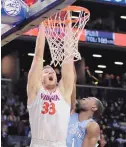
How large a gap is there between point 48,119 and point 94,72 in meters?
18.4

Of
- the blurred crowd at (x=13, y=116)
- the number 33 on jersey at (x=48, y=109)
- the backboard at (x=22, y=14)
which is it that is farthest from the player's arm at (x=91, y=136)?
the blurred crowd at (x=13, y=116)

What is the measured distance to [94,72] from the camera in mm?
23781

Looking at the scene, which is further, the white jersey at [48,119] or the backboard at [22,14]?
the white jersey at [48,119]

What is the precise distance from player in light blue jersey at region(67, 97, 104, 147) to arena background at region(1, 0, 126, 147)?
29.7 ft

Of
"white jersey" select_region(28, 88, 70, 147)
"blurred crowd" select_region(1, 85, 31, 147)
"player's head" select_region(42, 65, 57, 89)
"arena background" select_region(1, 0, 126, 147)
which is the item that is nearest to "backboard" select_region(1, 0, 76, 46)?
"player's head" select_region(42, 65, 57, 89)

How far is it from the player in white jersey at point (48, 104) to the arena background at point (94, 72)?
9.74 metres

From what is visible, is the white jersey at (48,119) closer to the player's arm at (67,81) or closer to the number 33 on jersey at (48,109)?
the number 33 on jersey at (48,109)

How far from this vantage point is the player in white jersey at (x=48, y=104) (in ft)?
18.0

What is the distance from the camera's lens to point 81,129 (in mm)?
6180

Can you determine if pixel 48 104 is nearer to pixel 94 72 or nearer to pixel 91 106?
pixel 91 106

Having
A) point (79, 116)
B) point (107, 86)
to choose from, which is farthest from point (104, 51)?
point (79, 116)

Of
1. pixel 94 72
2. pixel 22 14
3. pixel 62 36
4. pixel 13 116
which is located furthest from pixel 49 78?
pixel 94 72

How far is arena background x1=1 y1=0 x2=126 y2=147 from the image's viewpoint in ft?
57.5

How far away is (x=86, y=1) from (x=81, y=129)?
16712 mm
